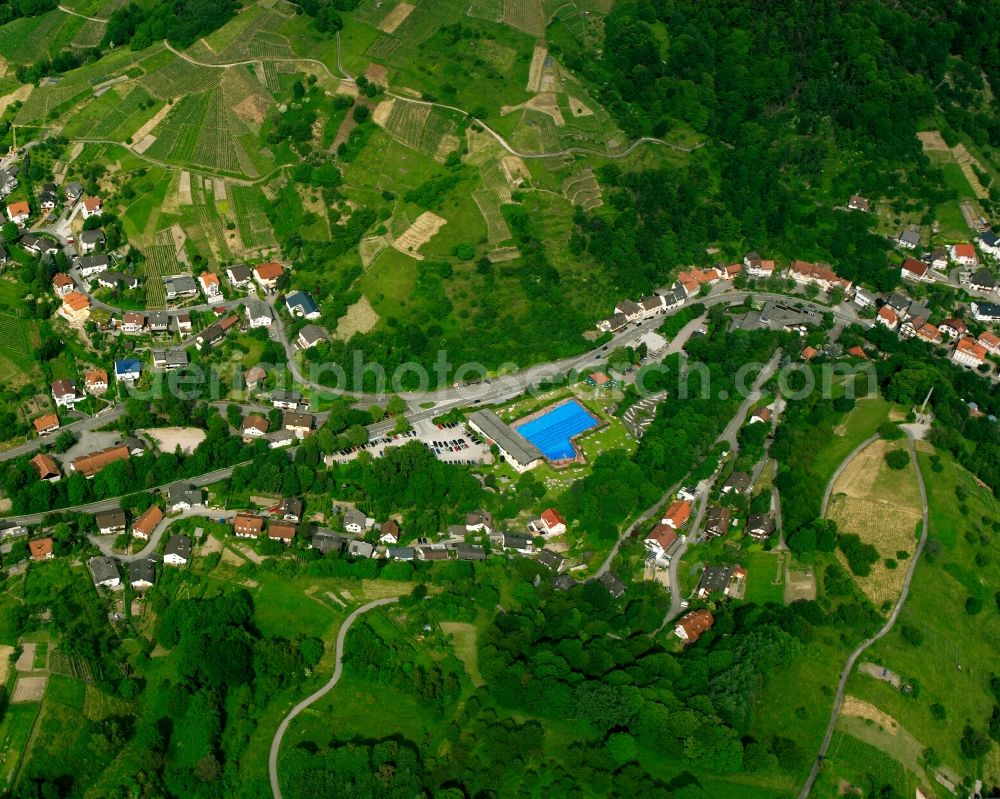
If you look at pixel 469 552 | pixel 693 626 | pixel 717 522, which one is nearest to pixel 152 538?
pixel 469 552

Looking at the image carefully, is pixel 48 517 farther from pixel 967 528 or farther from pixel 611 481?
pixel 967 528

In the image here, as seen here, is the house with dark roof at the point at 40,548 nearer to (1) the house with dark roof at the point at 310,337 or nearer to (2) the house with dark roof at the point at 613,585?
(1) the house with dark roof at the point at 310,337

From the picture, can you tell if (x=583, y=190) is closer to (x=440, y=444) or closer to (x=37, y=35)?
(x=440, y=444)

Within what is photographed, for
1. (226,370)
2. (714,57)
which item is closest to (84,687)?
(226,370)

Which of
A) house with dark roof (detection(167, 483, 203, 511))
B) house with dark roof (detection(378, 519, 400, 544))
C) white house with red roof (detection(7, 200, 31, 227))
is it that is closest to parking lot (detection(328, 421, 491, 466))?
house with dark roof (detection(378, 519, 400, 544))

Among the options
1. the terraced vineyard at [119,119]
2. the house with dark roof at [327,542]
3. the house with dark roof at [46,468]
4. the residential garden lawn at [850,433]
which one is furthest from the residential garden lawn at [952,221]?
the house with dark roof at [46,468]

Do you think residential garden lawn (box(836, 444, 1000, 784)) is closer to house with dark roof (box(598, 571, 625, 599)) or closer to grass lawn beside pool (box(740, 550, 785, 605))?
grass lawn beside pool (box(740, 550, 785, 605))
